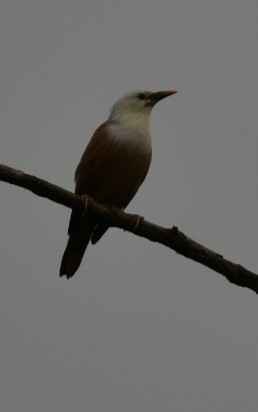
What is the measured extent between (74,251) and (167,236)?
118 inches

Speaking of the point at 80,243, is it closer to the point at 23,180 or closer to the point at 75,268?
the point at 75,268

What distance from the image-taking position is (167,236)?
5152mm

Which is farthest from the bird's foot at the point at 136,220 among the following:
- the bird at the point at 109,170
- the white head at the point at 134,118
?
the white head at the point at 134,118

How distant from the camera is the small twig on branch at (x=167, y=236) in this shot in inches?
190

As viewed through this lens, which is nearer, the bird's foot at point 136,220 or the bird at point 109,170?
the bird's foot at point 136,220

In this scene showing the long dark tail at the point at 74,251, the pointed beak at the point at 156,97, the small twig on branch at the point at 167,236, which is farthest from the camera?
the pointed beak at the point at 156,97

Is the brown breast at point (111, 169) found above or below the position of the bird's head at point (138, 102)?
below

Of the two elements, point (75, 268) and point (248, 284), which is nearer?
point (248, 284)

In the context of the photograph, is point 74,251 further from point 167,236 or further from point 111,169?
point 167,236

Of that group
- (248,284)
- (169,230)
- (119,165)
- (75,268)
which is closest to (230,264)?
(248,284)

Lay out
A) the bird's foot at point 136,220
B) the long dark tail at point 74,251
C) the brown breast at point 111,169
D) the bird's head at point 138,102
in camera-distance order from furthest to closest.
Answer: the bird's head at point 138,102 < the long dark tail at point 74,251 < the brown breast at point 111,169 < the bird's foot at point 136,220

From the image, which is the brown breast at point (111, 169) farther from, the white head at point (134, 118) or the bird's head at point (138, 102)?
the bird's head at point (138, 102)

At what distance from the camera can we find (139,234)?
17.5 ft

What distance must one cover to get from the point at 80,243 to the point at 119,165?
1.19 meters
